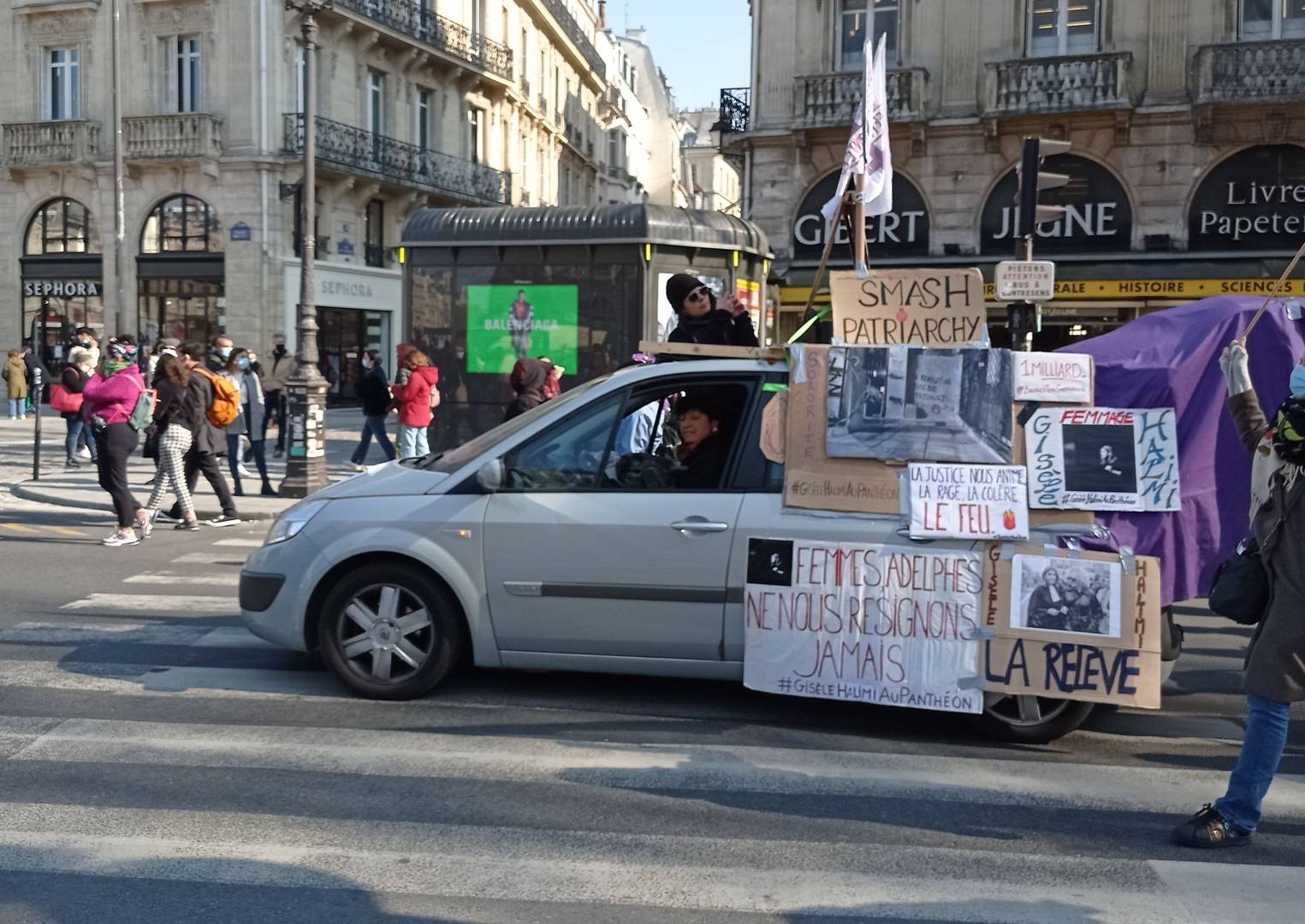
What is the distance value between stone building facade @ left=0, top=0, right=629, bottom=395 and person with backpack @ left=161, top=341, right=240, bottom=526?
1827 centimetres

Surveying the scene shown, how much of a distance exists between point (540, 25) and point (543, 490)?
4487 cm

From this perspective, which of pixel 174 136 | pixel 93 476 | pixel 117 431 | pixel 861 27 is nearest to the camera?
pixel 117 431

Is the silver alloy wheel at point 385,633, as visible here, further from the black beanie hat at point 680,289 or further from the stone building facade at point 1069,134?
the stone building facade at point 1069,134

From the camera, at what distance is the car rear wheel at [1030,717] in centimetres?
540

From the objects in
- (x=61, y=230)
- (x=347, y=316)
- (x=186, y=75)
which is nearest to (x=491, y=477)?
(x=347, y=316)

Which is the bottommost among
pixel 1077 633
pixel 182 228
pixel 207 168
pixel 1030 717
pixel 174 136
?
pixel 1030 717

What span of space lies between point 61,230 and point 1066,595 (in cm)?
3391

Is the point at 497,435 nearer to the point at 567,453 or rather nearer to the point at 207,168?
the point at 567,453

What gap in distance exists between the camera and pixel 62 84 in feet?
109

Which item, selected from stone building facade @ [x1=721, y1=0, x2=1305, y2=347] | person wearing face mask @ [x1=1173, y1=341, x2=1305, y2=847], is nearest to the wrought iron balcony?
stone building facade @ [x1=721, y1=0, x2=1305, y2=347]

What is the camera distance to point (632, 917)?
3.69 m

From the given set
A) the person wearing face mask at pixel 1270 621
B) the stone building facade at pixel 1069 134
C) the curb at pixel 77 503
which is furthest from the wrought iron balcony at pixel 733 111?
the person wearing face mask at pixel 1270 621

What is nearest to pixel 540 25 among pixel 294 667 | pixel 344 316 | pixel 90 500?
pixel 344 316

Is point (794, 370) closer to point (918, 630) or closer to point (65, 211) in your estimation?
point (918, 630)
